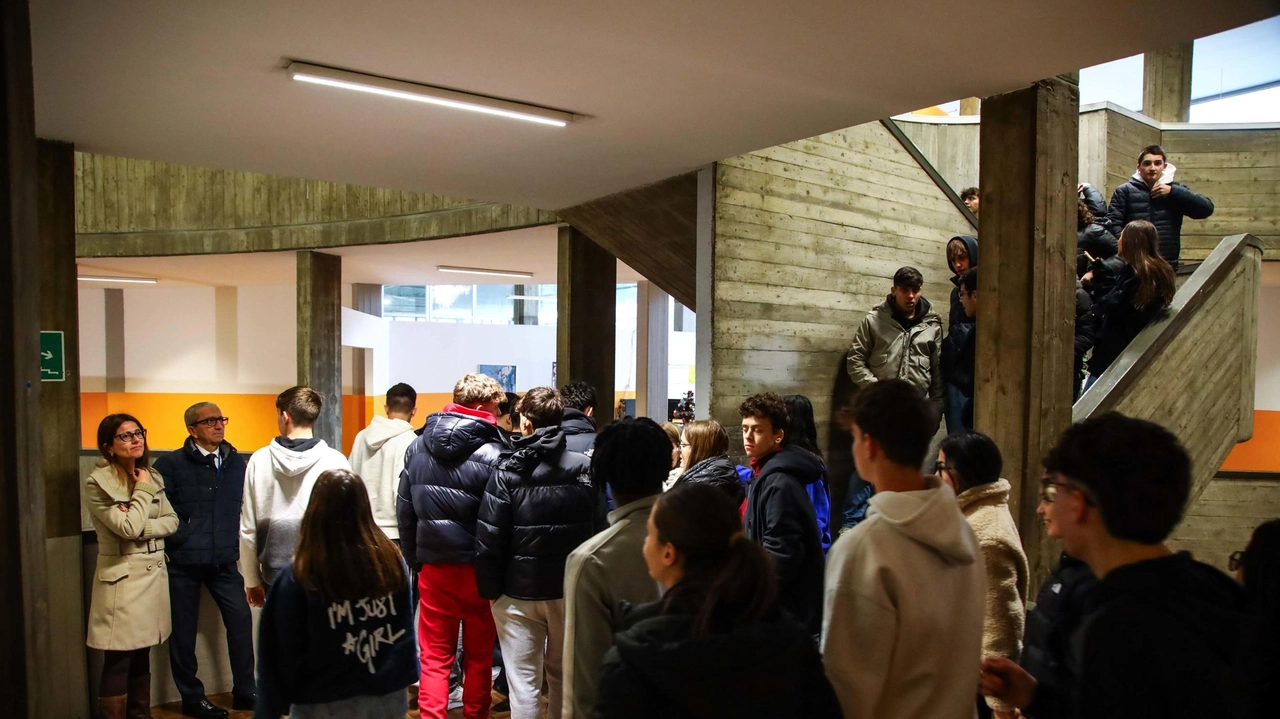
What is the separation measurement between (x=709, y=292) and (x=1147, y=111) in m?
9.36

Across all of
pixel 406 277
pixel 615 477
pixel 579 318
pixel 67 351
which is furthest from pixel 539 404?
pixel 406 277

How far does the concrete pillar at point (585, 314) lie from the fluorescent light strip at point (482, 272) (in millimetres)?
3643

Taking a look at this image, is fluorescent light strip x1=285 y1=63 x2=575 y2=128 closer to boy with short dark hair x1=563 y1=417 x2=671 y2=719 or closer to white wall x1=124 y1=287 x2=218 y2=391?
boy with short dark hair x1=563 y1=417 x2=671 y2=719

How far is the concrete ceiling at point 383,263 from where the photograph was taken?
10805 mm

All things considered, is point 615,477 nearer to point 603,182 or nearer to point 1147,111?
point 603,182

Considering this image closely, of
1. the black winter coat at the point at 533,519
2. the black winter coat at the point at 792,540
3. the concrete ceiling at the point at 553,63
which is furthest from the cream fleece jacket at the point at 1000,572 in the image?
the concrete ceiling at the point at 553,63

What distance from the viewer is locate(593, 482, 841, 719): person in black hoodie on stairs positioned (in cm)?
160

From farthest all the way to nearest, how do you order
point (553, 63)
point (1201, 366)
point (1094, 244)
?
point (1201, 366), point (1094, 244), point (553, 63)

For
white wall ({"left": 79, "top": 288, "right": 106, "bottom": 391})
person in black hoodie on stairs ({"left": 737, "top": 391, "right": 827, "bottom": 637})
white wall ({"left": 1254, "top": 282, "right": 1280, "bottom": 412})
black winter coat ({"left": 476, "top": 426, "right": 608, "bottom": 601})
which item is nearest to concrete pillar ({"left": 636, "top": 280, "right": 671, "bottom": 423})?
white wall ({"left": 79, "top": 288, "right": 106, "bottom": 391})

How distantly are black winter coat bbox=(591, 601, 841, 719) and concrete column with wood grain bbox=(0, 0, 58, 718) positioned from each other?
6.43ft

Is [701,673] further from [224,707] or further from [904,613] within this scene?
[224,707]

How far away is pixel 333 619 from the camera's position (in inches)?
105

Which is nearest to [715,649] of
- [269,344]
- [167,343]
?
[269,344]

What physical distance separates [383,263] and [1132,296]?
10.1 metres
